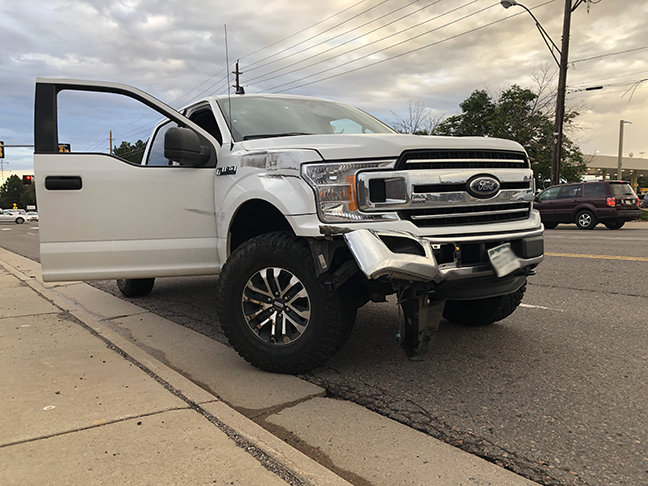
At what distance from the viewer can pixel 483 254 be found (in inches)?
122

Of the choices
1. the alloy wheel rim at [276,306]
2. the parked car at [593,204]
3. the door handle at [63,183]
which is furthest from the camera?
the parked car at [593,204]

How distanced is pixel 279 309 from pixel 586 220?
53.9 feet

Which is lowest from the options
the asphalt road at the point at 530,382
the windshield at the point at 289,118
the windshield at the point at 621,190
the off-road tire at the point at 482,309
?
the asphalt road at the point at 530,382

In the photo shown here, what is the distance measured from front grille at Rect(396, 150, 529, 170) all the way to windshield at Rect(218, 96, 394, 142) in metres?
1.24

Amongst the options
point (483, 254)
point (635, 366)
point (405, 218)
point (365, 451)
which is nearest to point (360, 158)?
point (405, 218)

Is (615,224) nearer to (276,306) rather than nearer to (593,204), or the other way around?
(593,204)

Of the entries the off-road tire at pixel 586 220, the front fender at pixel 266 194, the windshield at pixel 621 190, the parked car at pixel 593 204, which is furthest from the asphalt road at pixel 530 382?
the windshield at pixel 621 190

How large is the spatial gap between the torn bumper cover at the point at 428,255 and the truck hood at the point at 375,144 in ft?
1.66

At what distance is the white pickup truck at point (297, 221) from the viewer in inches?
120

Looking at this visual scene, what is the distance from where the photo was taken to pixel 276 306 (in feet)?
11.1

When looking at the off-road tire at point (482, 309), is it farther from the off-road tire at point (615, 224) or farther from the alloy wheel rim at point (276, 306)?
the off-road tire at point (615, 224)

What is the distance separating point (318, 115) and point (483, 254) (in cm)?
216

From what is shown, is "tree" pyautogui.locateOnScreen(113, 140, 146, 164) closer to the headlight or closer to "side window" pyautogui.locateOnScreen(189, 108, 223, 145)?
"side window" pyautogui.locateOnScreen(189, 108, 223, 145)

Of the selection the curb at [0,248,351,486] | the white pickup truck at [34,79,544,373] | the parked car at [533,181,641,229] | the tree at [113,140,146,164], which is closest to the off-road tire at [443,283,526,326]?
the white pickup truck at [34,79,544,373]
